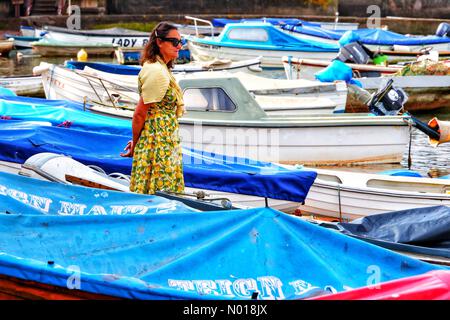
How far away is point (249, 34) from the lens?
22.7 metres

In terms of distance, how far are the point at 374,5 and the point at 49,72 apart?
24.3m

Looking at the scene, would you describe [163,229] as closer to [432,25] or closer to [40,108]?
[40,108]

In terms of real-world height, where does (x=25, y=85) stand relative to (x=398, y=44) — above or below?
below

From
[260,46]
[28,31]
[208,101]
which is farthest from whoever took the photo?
[28,31]

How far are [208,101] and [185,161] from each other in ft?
9.29

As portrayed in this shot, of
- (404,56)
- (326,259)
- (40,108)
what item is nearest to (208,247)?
(326,259)

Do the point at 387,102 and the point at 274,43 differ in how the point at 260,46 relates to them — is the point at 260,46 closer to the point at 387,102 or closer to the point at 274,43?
the point at 274,43

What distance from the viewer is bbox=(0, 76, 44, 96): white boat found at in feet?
55.8

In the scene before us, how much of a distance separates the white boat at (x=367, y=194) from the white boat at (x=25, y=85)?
9.11 m

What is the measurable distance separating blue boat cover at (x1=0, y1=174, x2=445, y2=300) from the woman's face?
1.35 metres

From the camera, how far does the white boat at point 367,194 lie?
8984 mm

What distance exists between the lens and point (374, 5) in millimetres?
36469

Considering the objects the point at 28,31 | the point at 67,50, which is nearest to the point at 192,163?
the point at 67,50
